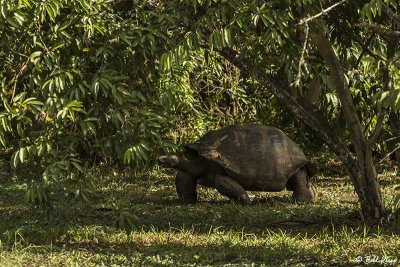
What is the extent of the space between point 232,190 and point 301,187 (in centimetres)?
88

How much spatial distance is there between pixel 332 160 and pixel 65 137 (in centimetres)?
637

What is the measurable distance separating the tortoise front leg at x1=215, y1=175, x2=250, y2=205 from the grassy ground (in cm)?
12

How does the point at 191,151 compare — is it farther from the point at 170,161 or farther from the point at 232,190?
the point at 232,190

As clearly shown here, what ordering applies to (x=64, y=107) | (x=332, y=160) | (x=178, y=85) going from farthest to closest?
(x=332, y=160)
(x=178, y=85)
(x=64, y=107)

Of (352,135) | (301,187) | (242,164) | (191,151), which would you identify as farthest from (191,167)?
(352,135)

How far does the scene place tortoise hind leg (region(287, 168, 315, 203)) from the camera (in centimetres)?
899

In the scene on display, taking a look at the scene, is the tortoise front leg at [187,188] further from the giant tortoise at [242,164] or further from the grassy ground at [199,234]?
the grassy ground at [199,234]

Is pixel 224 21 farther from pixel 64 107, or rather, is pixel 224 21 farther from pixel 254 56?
pixel 64 107

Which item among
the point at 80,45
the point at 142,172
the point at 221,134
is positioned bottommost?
the point at 142,172

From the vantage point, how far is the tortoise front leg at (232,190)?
8.72m

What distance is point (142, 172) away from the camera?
11164mm

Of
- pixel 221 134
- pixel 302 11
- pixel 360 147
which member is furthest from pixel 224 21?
pixel 221 134

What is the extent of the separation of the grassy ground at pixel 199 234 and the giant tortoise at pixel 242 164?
7.6 inches

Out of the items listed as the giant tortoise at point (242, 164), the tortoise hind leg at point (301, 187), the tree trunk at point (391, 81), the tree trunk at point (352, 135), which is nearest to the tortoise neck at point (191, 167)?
the giant tortoise at point (242, 164)
